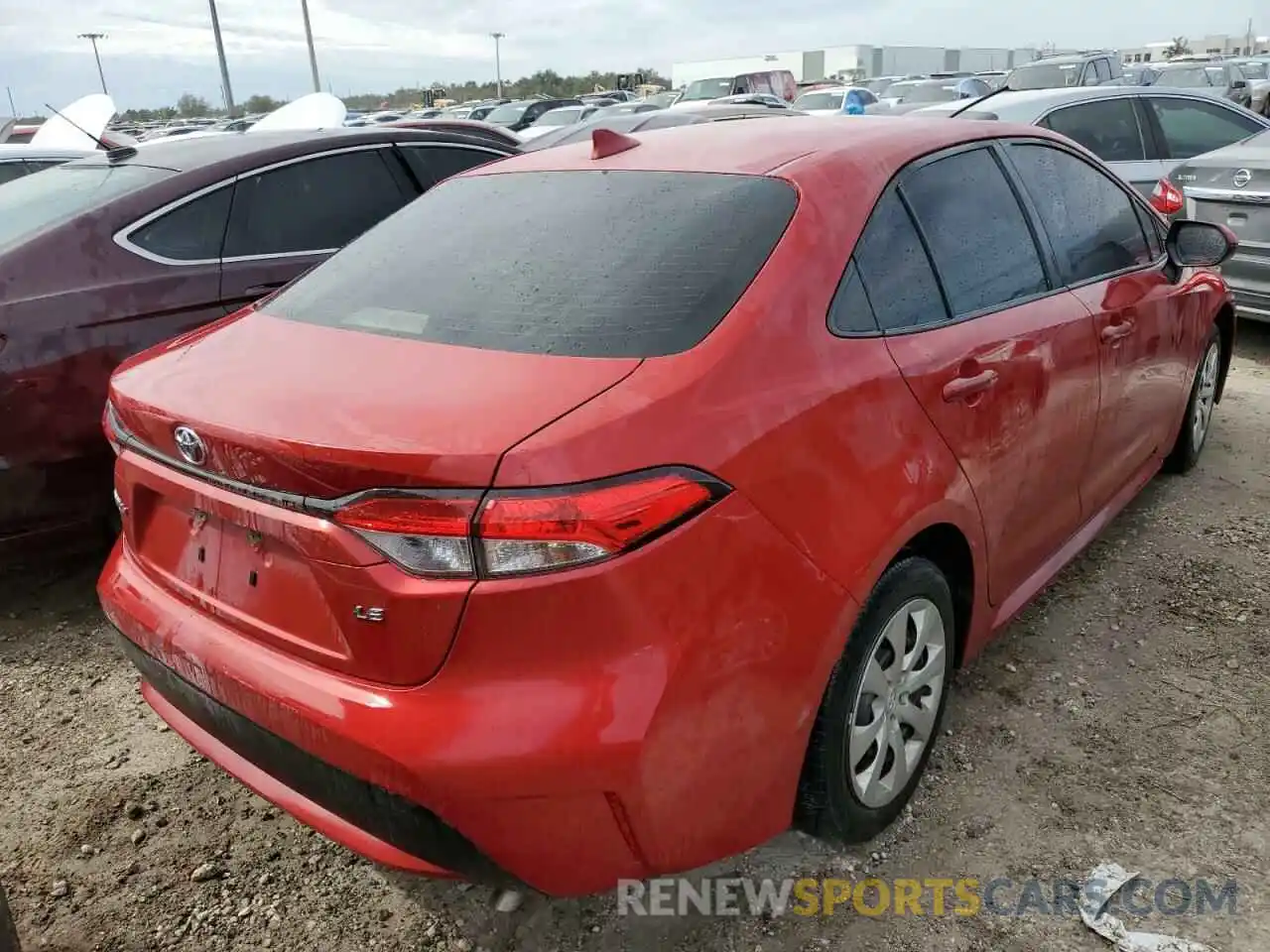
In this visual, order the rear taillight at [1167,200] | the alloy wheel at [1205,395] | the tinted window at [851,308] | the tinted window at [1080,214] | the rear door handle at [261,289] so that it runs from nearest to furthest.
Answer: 1. the tinted window at [851,308]
2. the tinted window at [1080,214]
3. the rear door handle at [261,289]
4. the alloy wheel at [1205,395]
5. the rear taillight at [1167,200]

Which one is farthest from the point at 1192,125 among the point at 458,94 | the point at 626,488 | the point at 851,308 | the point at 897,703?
the point at 458,94

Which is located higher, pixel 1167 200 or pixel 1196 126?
pixel 1196 126

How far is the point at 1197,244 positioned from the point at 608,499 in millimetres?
2963

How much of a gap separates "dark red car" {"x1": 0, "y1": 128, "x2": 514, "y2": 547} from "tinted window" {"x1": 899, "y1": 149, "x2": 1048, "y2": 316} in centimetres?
257

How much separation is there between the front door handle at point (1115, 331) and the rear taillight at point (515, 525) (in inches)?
77.0

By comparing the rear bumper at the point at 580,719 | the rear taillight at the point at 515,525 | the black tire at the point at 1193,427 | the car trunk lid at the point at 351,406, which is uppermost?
the car trunk lid at the point at 351,406

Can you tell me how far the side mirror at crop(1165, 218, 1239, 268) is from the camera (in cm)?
354

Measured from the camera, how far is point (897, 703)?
2295mm

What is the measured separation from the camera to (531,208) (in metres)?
2.47

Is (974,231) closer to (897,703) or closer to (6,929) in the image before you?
(897,703)

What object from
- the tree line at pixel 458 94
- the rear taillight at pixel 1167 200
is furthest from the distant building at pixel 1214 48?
the rear taillight at pixel 1167 200

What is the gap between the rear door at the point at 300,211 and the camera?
388 centimetres

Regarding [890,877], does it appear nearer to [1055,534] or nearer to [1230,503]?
[1055,534]

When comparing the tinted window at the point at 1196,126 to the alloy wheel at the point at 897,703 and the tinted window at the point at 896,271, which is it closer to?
the tinted window at the point at 896,271
